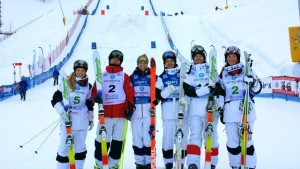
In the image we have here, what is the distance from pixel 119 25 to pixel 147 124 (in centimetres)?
3005

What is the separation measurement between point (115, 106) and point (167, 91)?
896mm

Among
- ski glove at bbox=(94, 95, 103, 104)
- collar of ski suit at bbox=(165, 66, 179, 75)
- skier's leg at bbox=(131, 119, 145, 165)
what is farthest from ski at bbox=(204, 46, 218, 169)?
ski glove at bbox=(94, 95, 103, 104)

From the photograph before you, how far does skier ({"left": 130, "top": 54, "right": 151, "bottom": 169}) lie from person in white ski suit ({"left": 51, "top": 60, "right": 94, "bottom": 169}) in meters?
0.78

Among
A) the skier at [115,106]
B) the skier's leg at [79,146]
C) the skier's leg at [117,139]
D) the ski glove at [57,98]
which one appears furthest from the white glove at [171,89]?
the ski glove at [57,98]

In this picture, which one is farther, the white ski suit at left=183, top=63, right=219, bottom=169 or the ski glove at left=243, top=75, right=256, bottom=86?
the white ski suit at left=183, top=63, right=219, bottom=169

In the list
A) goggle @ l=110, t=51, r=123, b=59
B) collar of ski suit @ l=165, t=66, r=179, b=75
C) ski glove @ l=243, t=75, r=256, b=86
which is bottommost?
ski glove @ l=243, t=75, r=256, b=86

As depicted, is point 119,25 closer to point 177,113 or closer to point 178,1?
point 178,1

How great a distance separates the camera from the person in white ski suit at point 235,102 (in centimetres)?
575

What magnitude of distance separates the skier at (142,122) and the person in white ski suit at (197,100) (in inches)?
27.9

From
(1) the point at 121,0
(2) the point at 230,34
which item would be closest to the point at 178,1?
(1) the point at 121,0

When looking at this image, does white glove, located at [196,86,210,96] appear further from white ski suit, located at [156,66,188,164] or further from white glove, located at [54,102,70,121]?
white glove, located at [54,102,70,121]

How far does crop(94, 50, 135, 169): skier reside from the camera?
6.07m

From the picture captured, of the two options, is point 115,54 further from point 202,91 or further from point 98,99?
point 202,91

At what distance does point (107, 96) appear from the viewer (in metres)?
6.15
